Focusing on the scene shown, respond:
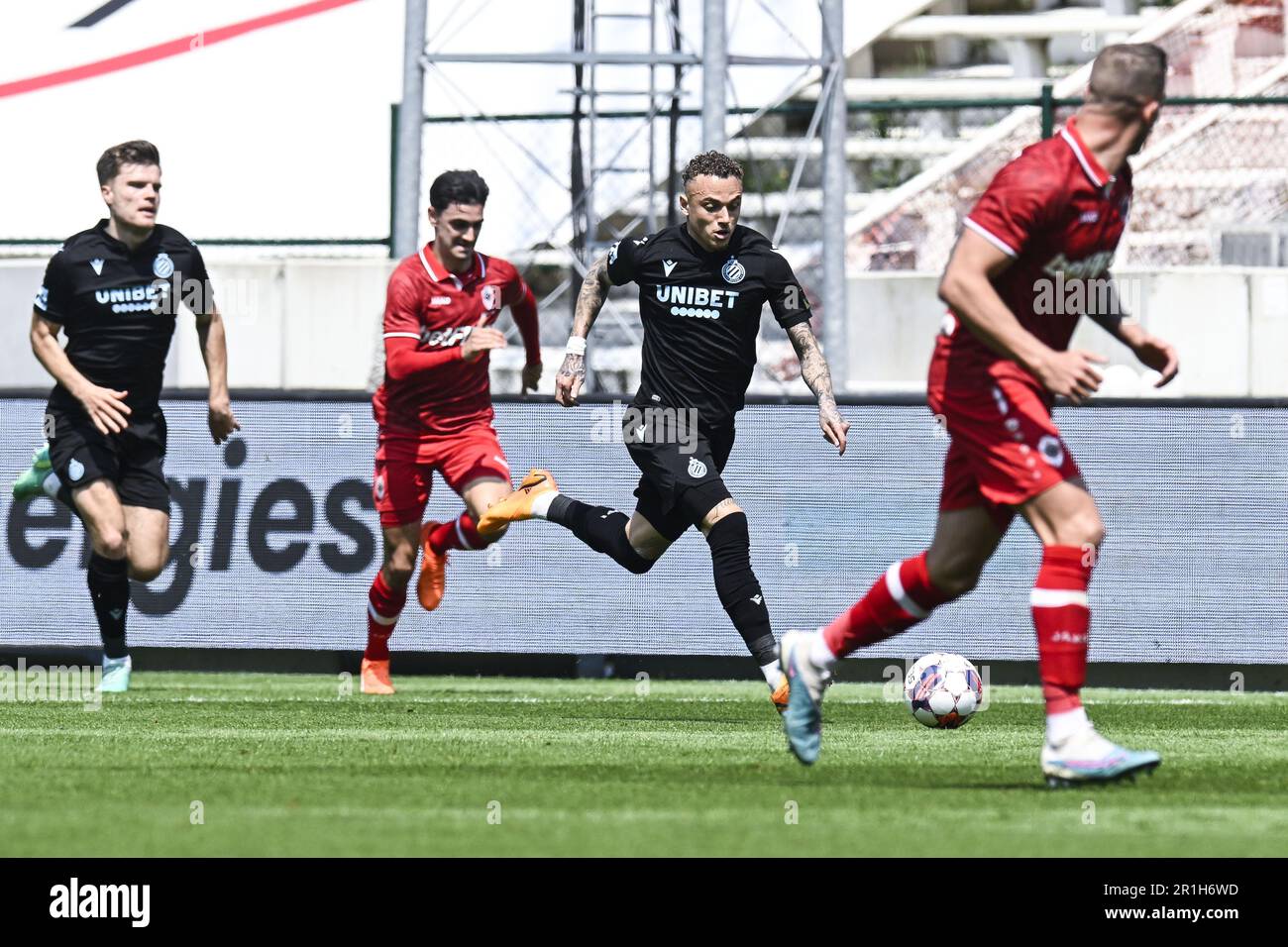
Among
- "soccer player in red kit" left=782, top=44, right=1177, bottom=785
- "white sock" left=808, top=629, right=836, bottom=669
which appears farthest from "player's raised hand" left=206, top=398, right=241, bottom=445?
"soccer player in red kit" left=782, top=44, right=1177, bottom=785

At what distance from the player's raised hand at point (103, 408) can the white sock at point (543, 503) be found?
1801 mm

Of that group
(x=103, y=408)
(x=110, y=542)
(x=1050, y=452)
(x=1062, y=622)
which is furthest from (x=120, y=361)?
(x=1062, y=622)

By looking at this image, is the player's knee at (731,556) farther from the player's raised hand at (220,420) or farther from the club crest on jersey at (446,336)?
the player's raised hand at (220,420)

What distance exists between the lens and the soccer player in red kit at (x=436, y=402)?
9930mm

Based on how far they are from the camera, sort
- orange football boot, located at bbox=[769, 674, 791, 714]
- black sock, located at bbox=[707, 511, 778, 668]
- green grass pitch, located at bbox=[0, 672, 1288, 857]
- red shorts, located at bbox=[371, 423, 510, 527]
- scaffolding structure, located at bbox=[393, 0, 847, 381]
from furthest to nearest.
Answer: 1. scaffolding structure, located at bbox=[393, 0, 847, 381]
2. red shorts, located at bbox=[371, 423, 510, 527]
3. black sock, located at bbox=[707, 511, 778, 668]
4. orange football boot, located at bbox=[769, 674, 791, 714]
5. green grass pitch, located at bbox=[0, 672, 1288, 857]

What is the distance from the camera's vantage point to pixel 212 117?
20.5 meters

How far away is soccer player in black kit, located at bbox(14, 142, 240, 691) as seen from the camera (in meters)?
9.77

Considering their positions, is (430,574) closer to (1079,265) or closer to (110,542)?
(110,542)

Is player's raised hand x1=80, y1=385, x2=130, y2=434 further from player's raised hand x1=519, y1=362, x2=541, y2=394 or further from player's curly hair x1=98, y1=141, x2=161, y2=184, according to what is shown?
player's raised hand x1=519, y1=362, x2=541, y2=394

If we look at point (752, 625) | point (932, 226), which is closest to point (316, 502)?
point (752, 625)

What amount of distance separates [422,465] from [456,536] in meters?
0.41

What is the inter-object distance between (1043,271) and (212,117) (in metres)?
15.5

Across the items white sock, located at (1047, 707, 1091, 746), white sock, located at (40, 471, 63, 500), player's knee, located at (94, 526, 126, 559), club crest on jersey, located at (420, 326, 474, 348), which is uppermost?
club crest on jersey, located at (420, 326, 474, 348)
